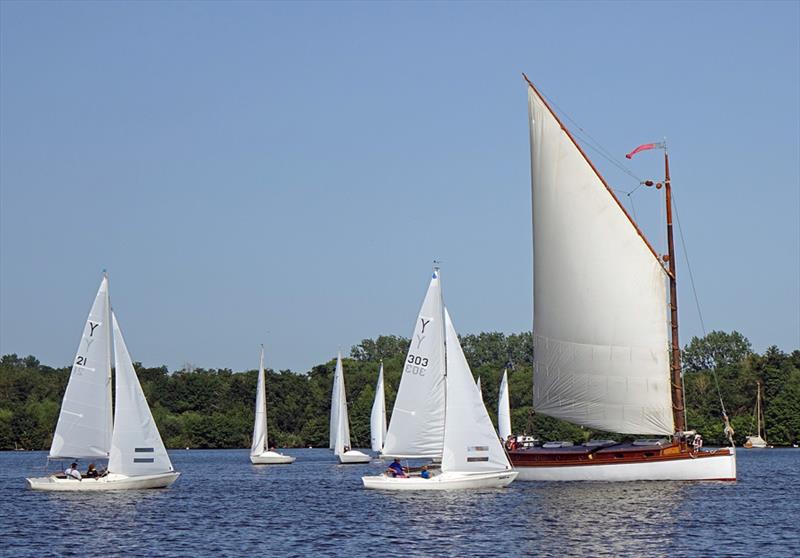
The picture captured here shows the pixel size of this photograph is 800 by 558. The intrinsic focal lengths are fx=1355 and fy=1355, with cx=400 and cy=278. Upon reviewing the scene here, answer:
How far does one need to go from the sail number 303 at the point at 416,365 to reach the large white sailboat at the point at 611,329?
9895 mm

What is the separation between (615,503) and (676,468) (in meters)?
12.7

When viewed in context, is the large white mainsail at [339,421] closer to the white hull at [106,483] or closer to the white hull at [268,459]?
the white hull at [268,459]

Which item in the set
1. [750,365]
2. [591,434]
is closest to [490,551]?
[591,434]

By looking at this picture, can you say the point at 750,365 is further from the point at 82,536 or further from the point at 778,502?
the point at 82,536

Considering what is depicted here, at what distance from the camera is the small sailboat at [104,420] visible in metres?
74.1

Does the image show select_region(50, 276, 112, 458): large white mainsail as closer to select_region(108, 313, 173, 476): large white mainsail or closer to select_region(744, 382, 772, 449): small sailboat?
select_region(108, 313, 173, 476): large white mainsail

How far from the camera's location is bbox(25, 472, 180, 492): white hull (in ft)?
245

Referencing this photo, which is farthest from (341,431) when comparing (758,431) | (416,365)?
(758,431)

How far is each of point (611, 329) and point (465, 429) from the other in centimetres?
1245

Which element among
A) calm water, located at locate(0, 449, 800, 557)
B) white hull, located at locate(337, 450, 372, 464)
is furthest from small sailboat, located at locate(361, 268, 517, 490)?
white hull, located at locate(337, 450, 372, 464)

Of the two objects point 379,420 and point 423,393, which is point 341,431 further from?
point 423,393

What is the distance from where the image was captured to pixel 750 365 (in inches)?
7382

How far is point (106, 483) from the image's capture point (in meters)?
74.8

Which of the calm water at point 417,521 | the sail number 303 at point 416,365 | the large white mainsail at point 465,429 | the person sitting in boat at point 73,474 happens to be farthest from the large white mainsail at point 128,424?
the large white mainsail at point 465,429
